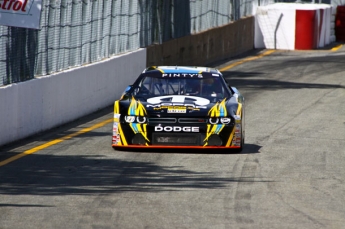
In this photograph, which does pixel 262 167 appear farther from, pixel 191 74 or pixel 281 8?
pixel 281 8

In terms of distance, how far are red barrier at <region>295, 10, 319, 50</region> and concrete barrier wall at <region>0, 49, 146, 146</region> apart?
1430cm

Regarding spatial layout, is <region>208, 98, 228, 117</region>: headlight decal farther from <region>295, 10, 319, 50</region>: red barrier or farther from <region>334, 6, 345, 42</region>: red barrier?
<region>334, 6, 345, 42</region>: red barrier

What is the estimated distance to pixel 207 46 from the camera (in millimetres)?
29312

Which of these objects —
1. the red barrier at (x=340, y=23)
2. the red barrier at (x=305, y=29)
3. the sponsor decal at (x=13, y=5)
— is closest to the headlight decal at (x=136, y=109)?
the sponsor decal at (x=13, y=5)

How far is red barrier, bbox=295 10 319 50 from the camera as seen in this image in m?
34.6

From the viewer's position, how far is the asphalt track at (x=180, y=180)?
8820 mm

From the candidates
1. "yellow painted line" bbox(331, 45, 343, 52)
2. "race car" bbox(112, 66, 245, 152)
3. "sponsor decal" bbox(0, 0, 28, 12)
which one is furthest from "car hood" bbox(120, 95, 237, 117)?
"yellow painted line" bbox(331, 45, 343, 52)

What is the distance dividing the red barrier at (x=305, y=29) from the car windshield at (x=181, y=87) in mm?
20994

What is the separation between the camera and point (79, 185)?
1052 centimetres

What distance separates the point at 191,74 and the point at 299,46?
2117 cm

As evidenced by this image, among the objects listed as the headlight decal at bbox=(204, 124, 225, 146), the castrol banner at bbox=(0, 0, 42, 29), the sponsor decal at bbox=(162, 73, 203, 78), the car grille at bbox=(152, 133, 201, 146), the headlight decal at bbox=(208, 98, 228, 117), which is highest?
the castrol banner at bbox=(0, 0, 42, 29)

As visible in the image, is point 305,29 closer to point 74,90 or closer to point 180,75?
point 74,90

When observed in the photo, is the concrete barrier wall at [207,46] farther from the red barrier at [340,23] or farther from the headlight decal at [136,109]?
the headlight decal at [136,109]

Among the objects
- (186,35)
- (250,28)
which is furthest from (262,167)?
(250,28)
